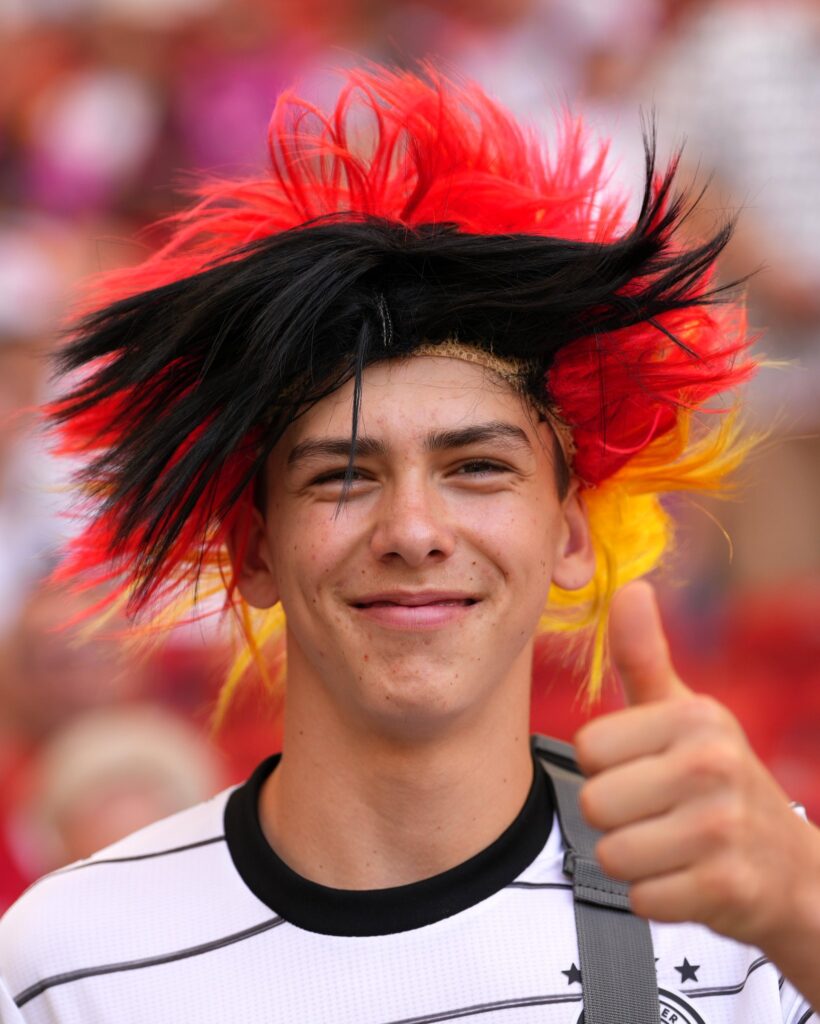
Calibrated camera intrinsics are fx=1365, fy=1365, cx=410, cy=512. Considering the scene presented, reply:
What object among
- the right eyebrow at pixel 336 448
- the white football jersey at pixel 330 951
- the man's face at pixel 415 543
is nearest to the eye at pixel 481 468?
the man's face at pixel 415 543

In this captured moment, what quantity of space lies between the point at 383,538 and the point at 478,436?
188 mm

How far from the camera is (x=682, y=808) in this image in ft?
3.74

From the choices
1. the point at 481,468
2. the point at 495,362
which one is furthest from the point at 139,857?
the point at 495,362

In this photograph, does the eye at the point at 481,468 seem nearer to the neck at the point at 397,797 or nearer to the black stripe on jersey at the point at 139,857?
the neck at the point at 397,797

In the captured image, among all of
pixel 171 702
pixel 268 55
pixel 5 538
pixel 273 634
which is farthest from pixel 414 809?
pixel 268 55

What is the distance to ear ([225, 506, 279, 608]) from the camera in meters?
1.95

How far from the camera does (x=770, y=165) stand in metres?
4.90

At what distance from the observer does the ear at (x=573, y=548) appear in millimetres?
1935

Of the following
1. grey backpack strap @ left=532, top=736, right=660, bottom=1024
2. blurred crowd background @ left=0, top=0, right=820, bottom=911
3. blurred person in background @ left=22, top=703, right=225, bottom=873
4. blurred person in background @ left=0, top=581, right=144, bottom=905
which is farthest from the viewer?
→ blurred person in background @ left=0, top=581, right=144, bottom=905

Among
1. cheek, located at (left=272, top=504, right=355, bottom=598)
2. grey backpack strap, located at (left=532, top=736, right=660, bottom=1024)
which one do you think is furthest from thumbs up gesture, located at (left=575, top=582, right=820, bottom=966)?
cheek, located at (left=272, top=504, right=355, bottom=598)

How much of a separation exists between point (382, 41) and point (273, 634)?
3.77 metres

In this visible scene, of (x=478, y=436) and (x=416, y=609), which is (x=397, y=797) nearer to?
(x=416, y=609)

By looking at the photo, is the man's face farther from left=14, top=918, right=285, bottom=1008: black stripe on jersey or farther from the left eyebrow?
left=14, top=918, right=285, bottom=1008: black stripe on jersey

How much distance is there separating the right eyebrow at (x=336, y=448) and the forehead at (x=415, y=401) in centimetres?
1
